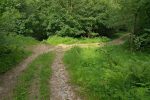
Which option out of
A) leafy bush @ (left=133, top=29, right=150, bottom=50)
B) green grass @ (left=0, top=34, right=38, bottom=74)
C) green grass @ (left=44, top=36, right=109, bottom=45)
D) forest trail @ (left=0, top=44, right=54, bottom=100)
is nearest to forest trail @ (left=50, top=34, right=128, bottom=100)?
forest trail @ (left=0, top=44, right=54, bottom=100)

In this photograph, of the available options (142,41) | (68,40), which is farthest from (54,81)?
(68,40)

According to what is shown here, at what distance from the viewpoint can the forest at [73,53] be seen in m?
12.7

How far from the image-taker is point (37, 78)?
52.9 feet

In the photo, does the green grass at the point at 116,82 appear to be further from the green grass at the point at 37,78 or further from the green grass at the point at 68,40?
the green grass at the point at 68,40

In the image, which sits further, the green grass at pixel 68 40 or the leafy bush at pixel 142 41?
the green grass at pixel 68 40

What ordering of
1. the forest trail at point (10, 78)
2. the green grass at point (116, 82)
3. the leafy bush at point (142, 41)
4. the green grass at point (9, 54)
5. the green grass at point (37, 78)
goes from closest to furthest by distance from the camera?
the green grass at point (116, 82) < the green grass at point (37, 78) < the forest trail at point (10, 78) < the green grass at point (9, 54) < the leafy bush at point (142, 41)

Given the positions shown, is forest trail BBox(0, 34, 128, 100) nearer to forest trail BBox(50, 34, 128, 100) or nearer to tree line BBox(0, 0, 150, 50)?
forest trail BBox(50, 34, 128, 100)

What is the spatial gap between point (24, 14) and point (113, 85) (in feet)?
68.7

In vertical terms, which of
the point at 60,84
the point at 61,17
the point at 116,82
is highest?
the point at 116,82

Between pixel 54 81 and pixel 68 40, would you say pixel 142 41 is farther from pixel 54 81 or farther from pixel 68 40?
pixel 54 81

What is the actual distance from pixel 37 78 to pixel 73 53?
19.4ft

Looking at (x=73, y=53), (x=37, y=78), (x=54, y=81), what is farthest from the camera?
(x=73, y=53)

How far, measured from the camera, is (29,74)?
55.3 feet

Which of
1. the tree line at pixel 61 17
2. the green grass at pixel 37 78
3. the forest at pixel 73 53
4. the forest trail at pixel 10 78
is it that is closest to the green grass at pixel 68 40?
the forest at pixel 73 53
